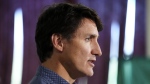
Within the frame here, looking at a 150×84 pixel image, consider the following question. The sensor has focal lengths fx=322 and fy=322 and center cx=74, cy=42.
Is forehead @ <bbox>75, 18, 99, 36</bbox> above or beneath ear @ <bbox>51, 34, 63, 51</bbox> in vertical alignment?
above

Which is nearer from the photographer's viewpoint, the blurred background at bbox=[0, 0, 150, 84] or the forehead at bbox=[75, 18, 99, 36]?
the forehead at bbox=[75, 18, 99, 36]

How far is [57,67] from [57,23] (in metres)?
0.14

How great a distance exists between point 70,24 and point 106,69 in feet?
5.68

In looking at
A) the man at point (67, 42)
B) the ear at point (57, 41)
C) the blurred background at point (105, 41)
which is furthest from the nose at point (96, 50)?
the blurred background at point (105, 41)

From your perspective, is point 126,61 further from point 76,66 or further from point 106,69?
point 76,66

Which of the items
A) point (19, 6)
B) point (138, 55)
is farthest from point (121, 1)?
point (19, 6)

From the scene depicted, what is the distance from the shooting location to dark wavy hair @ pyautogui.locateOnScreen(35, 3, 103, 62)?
3.37ft

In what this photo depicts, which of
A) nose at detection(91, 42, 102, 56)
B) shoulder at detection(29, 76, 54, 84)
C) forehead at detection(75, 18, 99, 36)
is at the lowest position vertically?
shoulder at detection(29, 76, 54, 84)

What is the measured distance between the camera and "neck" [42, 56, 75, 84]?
99 cm

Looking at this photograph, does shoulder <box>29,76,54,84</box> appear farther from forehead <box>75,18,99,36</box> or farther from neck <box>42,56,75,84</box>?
forehead <box>75,18,99,36</box>

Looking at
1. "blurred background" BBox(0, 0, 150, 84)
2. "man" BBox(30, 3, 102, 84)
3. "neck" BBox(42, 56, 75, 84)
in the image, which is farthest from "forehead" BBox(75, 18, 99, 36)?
"blurred background" BBox(0, 0, 150, 84)

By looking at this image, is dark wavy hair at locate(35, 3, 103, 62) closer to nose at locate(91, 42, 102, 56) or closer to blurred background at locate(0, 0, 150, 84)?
nose at locate(91, 42, 102, 56)

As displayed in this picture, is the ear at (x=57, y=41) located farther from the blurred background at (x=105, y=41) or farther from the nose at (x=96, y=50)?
the blurred background at (x=105, y=41)

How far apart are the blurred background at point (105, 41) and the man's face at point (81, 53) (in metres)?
1.66
